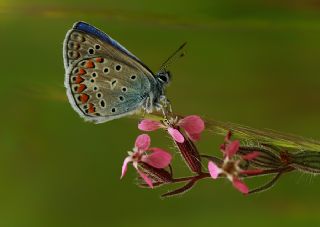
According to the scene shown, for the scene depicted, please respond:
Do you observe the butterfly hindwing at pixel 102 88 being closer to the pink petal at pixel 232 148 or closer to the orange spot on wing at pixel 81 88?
the orange spot on wing at pixel 81 88

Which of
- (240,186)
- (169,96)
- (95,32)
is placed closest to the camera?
(240,186)

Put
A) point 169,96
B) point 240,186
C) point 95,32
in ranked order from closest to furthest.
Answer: point 240,186 → point 95,32 → point 169,96

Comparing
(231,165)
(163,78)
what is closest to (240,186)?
(231,165)

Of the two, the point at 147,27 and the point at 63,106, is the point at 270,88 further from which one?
the point at 63,106

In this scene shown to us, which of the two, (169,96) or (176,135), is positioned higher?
(169,96)

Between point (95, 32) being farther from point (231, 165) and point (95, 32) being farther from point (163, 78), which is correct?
point (231, 165)

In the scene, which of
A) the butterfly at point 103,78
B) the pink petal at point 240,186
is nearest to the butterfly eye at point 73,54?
the butterfly at point 103,78

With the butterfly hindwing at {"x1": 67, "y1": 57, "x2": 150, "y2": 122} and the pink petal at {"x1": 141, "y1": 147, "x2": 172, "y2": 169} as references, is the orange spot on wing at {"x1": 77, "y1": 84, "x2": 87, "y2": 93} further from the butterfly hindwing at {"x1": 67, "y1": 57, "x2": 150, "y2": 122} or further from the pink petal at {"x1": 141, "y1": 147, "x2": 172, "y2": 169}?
the pink petal at {"x1": 141, "y1": 147, "x2": 172, "y2": 169}

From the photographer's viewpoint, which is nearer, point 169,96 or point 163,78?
point 163,78
